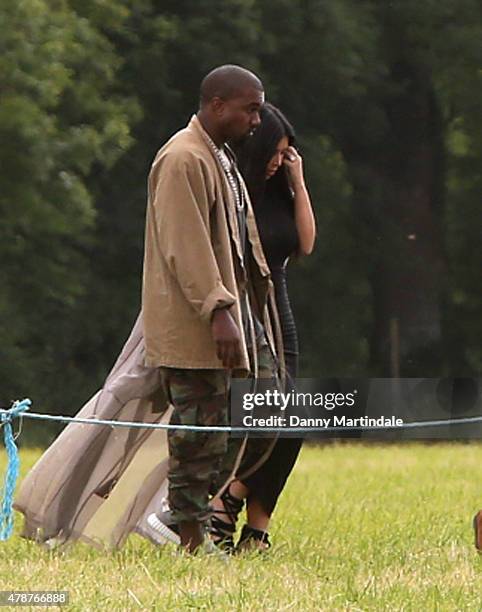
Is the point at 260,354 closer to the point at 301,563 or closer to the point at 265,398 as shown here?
the point at 265,398

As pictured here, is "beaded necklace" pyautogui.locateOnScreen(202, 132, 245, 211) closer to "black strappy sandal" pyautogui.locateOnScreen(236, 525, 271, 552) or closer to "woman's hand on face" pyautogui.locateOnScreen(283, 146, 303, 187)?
"woman's hand on face" pyautogui.locateOnScreen(283, 146, 303, 187)

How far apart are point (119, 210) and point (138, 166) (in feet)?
2.43

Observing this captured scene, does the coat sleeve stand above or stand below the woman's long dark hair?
below

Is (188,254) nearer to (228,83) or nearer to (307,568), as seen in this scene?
(228,83)

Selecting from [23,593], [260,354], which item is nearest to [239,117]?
[260,354]

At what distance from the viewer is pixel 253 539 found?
7273mm

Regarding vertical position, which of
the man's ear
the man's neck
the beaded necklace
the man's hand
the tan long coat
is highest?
the man's ear

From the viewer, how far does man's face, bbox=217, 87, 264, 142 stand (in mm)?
6785

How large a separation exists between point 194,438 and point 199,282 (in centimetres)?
55

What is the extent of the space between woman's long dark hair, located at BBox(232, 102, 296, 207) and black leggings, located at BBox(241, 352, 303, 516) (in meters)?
0.63

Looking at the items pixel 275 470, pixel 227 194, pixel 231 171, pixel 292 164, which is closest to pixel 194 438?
pixel 275 470

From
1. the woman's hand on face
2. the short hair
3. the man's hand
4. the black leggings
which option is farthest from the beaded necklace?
the black leggings

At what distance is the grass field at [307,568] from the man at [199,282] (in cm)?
32

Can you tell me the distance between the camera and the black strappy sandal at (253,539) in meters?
7.22
